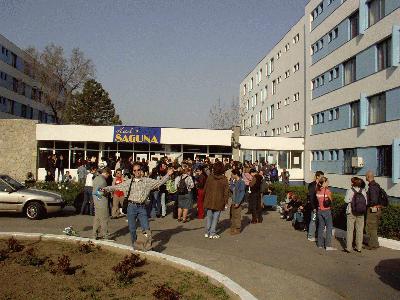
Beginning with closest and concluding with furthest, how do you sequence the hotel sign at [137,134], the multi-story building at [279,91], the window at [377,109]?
the window at [377,109] < the hotel sign at [137,134] < the multi-story building at [279,91]

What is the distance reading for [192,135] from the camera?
3428 cm

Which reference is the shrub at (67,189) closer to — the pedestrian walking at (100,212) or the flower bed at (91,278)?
the pedestrian walking at (100,212)

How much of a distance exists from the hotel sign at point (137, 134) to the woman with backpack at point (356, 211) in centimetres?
2480

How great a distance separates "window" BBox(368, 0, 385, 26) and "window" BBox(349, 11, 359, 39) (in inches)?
77.7

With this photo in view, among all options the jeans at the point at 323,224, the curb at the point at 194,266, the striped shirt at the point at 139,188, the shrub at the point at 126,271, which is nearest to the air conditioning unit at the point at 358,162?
the jeans at the point at 323,224

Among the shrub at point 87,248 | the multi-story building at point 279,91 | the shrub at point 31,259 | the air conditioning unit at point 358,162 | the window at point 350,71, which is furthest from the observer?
the multi-story building at point 279,91

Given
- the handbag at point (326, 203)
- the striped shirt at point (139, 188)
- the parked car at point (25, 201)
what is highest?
the striped shirt at point (139, 188)

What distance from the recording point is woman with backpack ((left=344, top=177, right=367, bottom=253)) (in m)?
9.97

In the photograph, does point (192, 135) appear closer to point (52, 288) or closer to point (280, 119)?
point (280, 119)

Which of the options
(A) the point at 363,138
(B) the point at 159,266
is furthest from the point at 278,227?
(A) the point at 363,138

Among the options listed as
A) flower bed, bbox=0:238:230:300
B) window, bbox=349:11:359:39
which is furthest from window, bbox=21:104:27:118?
flower bed, bbox=0:238:230:300

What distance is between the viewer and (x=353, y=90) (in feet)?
90.5

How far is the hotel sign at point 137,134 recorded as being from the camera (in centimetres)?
3353

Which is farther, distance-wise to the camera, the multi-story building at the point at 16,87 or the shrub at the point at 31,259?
the multi-story building at the point at 16,87
